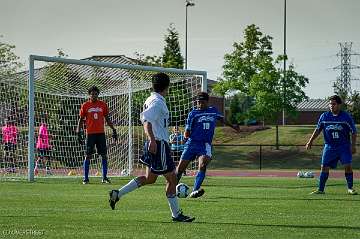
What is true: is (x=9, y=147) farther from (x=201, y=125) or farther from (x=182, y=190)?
(x=182, y=190)

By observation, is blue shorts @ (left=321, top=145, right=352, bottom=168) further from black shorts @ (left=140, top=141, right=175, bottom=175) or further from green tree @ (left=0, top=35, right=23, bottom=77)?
green tree @ (left=0, top=35, right=23, bottom=77)

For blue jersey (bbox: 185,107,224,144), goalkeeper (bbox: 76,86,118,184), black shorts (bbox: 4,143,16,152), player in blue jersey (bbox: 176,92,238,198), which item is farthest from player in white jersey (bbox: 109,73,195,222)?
black shorts (bbox: 4,143,16,152)

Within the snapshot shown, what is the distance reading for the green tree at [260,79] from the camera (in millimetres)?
45656

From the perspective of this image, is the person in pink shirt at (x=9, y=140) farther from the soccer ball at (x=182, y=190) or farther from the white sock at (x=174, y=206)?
the white sock at (x=174, y=206)

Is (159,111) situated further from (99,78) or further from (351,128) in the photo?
(99,78)

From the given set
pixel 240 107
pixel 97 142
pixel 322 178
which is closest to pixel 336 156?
pixel 322 178

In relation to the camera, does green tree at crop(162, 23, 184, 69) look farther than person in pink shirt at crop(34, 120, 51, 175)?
Yes

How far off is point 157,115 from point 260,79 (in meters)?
35.8

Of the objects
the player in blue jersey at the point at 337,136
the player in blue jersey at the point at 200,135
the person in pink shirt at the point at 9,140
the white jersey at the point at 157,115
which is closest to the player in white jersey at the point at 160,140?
the white jersey at the point at 157,115

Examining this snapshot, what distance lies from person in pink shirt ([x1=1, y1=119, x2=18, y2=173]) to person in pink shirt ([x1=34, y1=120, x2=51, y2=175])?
2.93 ft

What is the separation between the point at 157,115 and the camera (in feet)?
34.0

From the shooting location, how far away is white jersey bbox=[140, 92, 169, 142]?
33.9ft

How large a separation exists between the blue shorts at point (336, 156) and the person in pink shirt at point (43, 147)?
39.8ft

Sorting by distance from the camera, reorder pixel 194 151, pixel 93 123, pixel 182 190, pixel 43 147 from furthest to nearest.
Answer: pixel 43 147
pixel 93 123
pixel 194 151
pixel 182 190
